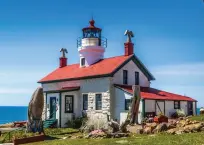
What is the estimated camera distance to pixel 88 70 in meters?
32.8

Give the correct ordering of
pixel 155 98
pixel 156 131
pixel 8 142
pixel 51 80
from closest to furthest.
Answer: pixel 156 131 → pixel 8 142 → pixel 155 98 → pixel 51 80

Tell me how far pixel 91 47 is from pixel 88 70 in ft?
9.17

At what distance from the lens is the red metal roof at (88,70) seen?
30.6 m

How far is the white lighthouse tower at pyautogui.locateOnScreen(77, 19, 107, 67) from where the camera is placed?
34.4 m

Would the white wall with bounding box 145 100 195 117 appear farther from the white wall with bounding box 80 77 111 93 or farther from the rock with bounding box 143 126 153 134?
the rock with bounding box 143 126 153 134

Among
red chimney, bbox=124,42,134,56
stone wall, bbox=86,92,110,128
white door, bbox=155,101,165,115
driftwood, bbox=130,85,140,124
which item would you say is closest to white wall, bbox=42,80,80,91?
stone wall, bbox=86,92,110,128

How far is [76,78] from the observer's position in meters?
32.3

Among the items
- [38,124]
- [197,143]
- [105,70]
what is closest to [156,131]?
[197,143]

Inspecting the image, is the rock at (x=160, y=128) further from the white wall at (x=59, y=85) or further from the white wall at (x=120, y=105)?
the white wall at (x=59, y=85)

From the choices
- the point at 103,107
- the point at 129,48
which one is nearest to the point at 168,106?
the point at 103,107

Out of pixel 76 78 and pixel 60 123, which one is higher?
pixel 76 78

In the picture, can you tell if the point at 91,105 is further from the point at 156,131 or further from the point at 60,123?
the point at 156,131

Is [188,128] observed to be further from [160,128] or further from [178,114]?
[178,114]

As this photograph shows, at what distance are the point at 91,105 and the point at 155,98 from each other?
20.2 feet
